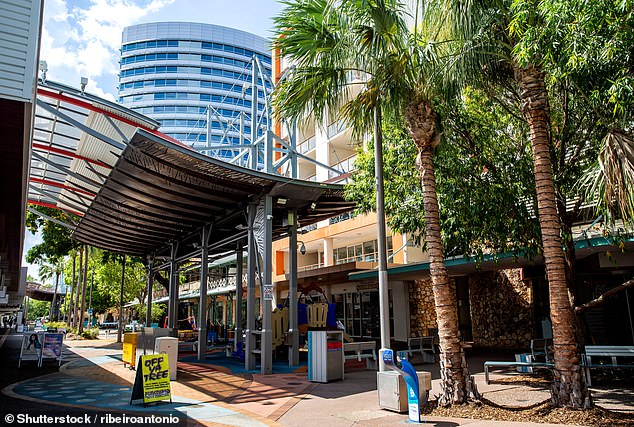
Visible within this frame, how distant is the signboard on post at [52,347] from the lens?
16547 mm

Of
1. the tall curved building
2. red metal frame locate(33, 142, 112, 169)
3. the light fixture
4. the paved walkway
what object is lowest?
the paved walkway

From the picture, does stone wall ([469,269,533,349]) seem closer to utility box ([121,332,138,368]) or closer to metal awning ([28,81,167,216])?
utility box ([121,332,138,368])

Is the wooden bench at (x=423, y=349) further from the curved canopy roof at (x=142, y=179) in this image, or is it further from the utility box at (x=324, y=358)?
the curved canopy roof at (x=142, y=179)

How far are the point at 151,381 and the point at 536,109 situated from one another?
27.9 feet

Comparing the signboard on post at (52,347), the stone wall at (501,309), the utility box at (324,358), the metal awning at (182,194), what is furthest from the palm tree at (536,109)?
the signboard on post at (52,347)

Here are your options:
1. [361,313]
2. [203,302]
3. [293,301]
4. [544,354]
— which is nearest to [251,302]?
[293,301]

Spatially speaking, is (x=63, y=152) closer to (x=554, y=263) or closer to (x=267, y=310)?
(x=267, y=310)

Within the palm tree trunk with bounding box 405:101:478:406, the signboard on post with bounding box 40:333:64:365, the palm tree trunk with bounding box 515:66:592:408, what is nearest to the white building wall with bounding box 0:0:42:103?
the palm tree trunk with bounding box 405:101:478:406

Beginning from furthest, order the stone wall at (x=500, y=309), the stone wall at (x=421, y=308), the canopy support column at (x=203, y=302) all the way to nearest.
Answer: the stone wall at (x=421, y=308) < the stone wall at (x=500, y=309) < the canopy support column at (x=203, y=302)

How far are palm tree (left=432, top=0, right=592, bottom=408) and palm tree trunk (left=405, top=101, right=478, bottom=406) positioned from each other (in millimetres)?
1219

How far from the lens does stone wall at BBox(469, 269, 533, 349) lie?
736 inches

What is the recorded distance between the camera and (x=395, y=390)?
8.22 metres

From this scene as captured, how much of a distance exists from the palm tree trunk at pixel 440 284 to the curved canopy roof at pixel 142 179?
5.35 m

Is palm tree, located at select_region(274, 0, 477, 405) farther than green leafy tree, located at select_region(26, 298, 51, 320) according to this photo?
No
